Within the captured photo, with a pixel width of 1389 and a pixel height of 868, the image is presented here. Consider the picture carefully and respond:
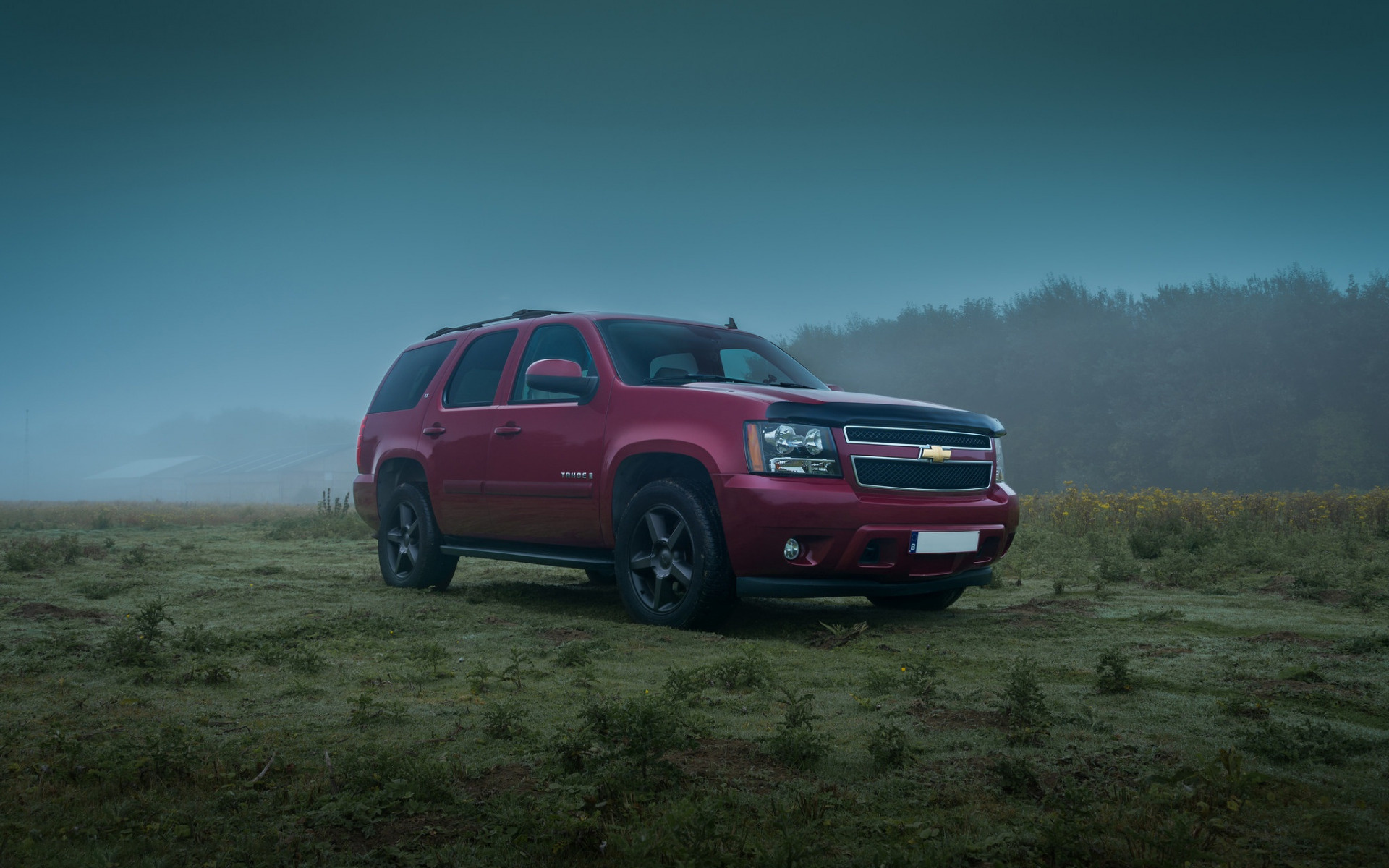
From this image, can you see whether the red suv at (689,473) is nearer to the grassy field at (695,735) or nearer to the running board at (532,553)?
the running board at (532,553)

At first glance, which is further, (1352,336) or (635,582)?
Answer: (1352,336)

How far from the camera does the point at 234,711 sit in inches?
146

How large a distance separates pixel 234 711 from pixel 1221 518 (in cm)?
1305

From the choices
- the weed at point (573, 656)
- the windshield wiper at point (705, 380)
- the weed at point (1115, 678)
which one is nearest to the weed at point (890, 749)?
the weed at point (1115, 678)

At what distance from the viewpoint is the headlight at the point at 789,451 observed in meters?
5.38

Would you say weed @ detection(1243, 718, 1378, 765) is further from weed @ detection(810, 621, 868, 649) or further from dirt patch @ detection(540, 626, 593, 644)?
dirt patch @ detection(540, 626, 593, 644)

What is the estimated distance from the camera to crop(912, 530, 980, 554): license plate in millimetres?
5512

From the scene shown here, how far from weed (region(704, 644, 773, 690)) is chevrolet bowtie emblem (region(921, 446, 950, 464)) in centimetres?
193

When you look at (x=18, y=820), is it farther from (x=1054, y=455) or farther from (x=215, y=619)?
(x=1054, y=455)

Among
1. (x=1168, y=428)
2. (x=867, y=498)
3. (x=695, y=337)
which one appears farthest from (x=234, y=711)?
(x=1168, y=428)

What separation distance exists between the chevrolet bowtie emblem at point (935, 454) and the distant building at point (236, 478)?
304 ft

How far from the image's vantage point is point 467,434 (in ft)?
24.3

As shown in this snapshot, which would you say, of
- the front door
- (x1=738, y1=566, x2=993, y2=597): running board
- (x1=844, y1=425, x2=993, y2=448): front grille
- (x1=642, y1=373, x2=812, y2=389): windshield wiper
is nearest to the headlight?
(x1=844, y1=425, x2=993, y2=448): front grille

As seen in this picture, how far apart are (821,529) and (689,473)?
0.96 m
